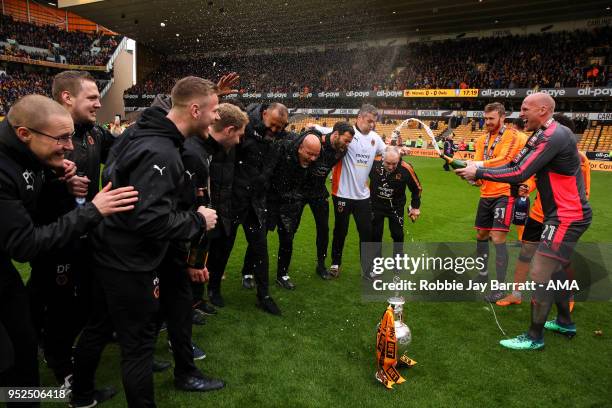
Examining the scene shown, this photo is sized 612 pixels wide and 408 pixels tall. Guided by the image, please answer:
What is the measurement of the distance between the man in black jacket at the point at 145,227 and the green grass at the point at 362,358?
0.79 m

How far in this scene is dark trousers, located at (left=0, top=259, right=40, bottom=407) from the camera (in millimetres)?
2227

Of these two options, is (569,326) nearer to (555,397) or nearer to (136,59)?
(555,397)

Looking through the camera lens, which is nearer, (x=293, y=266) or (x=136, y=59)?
(x=293, y=266)

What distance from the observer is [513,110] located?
30906 millimetres

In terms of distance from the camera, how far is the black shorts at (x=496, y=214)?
5215 mm

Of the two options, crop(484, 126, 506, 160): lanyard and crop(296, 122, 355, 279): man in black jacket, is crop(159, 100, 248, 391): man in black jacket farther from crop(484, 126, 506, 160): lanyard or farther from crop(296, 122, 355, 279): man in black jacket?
crop(484, 126, 506, 160): lanyard

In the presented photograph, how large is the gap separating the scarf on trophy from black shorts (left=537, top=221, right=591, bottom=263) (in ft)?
5.98

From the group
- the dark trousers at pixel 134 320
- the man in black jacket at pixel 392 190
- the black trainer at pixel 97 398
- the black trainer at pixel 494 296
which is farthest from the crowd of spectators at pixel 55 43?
the black trainer at pixel 494 296

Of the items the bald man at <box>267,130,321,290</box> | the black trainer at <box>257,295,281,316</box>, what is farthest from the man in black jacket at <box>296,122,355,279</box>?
the black trainer at <box>257,295,281,316</box>

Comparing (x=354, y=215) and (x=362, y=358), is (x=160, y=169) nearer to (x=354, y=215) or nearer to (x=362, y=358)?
(x=362, y=358)

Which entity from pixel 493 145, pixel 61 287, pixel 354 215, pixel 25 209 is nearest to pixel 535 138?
pixel 493 145

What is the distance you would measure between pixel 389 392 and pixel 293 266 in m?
3.16

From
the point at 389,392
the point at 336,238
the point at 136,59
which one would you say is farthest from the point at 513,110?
the point at 136,59

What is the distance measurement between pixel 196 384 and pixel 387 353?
1468 millimetres
